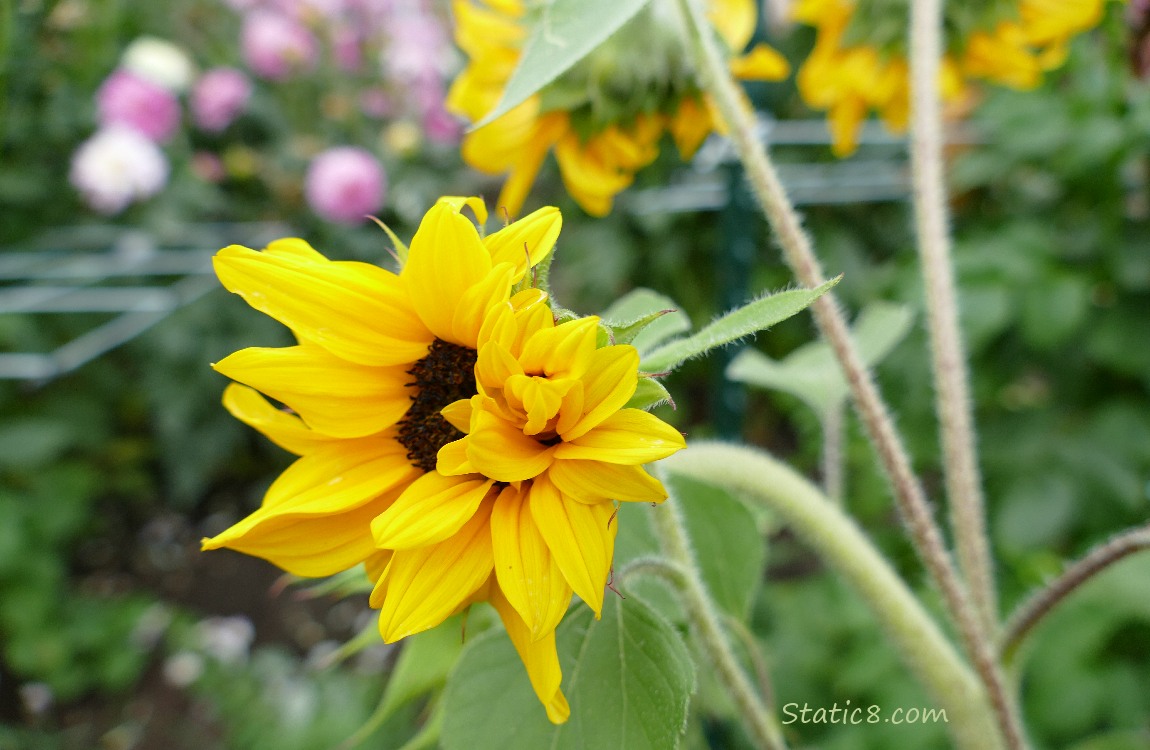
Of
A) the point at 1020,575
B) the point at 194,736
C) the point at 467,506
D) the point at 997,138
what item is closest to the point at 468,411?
the point at 467,506

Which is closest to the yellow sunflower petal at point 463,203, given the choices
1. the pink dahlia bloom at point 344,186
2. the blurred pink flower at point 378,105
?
the pink dahlia bloom at point 344,186

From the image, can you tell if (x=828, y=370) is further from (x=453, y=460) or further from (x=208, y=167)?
(x=208, y=167)

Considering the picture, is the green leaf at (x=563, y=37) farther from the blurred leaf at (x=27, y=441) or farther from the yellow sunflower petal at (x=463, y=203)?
the blurred leaf at (x=27, y=441)

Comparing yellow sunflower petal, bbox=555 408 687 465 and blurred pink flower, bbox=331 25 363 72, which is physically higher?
blurred pink flower, bbox=331 25 363 72

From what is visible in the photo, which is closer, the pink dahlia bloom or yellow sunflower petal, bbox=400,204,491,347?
yellow sunflower petal, bbox=400,204,491,347

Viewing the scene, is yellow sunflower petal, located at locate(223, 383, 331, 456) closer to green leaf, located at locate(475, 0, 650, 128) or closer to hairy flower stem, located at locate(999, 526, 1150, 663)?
green leaf, located at locate(475, 0, 650, 128)

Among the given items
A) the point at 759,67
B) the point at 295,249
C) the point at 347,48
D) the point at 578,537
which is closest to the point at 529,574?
the point at 578,537

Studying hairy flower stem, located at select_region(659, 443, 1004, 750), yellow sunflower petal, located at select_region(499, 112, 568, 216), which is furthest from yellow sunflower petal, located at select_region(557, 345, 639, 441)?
yellow sunflower petal, located at select_region(499, 112, 568, 216)
